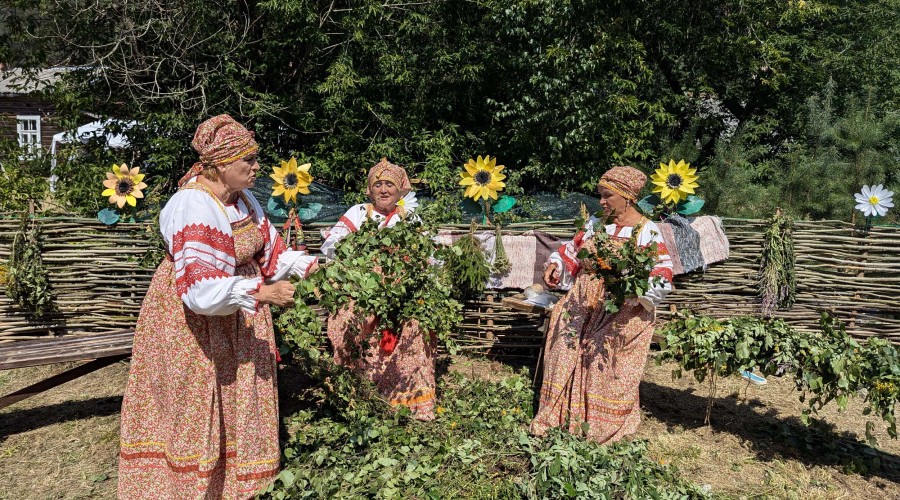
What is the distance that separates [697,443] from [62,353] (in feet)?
13.5

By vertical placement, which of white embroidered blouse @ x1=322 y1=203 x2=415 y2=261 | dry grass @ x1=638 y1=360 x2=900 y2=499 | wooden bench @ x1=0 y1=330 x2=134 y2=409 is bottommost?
dry grass @ x1=638 y1=360 x2=900 y2=499

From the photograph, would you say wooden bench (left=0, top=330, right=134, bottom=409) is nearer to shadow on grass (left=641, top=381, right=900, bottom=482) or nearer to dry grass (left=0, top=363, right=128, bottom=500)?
dry grass (left=0, top=363, right=128, bottom=500)

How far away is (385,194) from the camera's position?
4340 millimetres

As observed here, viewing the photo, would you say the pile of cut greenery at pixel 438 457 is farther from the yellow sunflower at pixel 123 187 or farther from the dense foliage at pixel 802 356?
the yellow sunflower at pixel 123 187

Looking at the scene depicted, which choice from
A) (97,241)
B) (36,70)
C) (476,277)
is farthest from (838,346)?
(36,70)

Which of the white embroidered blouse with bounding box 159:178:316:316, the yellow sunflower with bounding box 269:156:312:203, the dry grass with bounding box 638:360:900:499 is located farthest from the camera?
the yellow sunflower with bounding box 269:156:312:203

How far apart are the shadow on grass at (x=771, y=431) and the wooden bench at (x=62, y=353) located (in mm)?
3668

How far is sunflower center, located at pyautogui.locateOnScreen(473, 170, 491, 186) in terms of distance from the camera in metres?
5.32

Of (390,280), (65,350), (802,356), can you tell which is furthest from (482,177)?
(65,350)

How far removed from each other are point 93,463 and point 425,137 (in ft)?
17.4

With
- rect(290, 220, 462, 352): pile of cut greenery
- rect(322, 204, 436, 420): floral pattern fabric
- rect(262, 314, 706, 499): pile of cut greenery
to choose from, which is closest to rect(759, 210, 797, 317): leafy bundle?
rect(262, 314, 706, 499): pile of cut greenery

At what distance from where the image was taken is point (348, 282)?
11.0 ft

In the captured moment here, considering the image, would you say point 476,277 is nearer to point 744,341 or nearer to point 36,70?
point 744,341

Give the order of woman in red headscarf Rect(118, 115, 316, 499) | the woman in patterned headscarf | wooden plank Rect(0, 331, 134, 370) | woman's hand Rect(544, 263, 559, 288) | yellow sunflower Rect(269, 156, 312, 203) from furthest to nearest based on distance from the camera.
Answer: yellow sunflower Rect(269, 156, 312, 203), woman's hand Rect(544, 263, 559, 288), wooden plank Rect(0, 331, 134, 370), the woman in patterned headscarf, woman in red headscarf Rect(118, 115, 316, 499)
